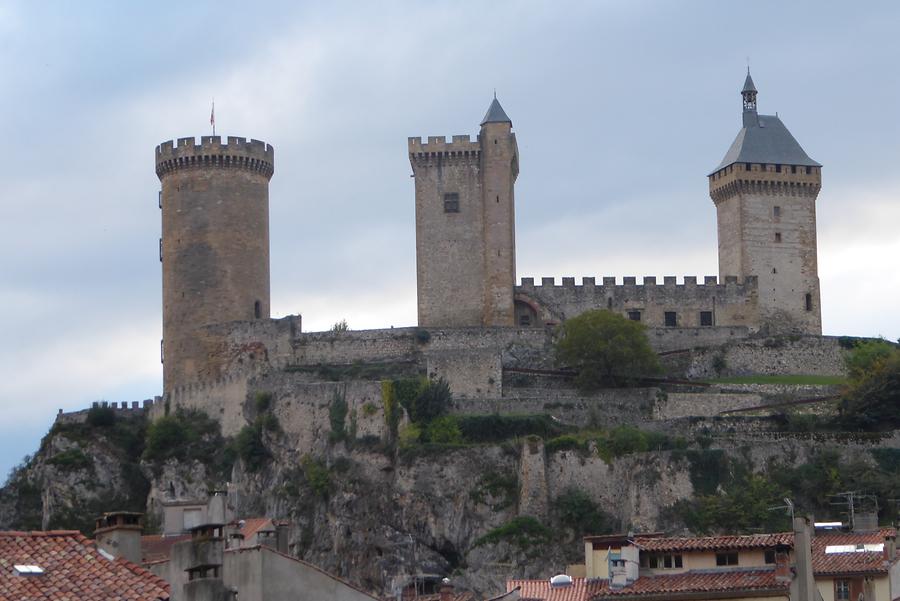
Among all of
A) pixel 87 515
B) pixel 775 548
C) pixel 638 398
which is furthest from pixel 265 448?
pixel 775 548

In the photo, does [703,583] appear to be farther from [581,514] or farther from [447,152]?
[447,152]

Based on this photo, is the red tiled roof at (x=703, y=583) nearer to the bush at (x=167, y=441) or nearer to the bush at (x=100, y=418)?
the bush at (x=167, y=441)

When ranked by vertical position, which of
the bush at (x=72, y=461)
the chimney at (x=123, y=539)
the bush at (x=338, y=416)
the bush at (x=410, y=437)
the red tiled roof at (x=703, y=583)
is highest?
the bush at (x=338, y=416)

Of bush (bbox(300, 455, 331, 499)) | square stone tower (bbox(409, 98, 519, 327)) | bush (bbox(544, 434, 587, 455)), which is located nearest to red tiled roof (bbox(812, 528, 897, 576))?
bush (bbox(544, 434, 587, 455))

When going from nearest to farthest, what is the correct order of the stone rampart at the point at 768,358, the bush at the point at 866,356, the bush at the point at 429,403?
1. the bush at the point at 429,403
2. the bush at the point at 866,356
3. the stone rampart at the point at 768,358

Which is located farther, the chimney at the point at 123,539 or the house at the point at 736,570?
the house at the point at 736,570

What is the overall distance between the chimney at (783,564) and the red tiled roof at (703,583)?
132mm

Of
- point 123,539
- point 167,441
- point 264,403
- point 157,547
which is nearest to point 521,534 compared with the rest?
point 264,403

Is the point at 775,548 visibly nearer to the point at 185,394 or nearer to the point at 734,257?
the point at 185,394

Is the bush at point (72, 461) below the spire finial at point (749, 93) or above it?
below

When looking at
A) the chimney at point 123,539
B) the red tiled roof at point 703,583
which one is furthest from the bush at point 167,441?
the chimney at point 123,539

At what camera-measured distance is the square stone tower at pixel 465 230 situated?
8475 centimetres

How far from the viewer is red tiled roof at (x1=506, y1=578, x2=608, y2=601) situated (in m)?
41.2

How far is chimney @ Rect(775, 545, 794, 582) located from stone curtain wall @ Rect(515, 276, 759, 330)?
46.7 m
